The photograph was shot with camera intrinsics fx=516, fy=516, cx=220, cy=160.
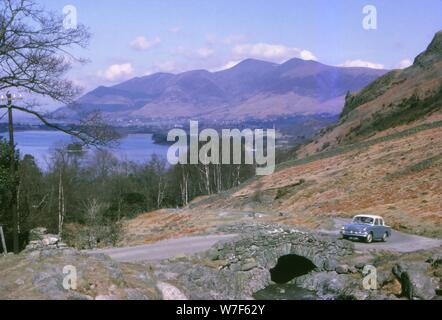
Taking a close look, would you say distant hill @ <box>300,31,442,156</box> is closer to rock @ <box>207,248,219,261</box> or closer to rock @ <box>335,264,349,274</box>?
rock @ <box>335,264,349,274</box>

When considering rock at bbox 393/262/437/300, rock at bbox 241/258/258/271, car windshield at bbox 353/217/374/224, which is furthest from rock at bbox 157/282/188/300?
car windshield at bbox 353/217/374/224

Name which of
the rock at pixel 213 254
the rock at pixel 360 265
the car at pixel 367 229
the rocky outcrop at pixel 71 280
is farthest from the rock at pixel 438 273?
the rocky outcrop at pixel 71 280

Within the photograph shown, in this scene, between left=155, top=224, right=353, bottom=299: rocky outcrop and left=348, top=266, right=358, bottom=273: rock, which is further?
left=348, top=266, right=358, bottom=273: rock

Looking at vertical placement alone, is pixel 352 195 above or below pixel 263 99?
below

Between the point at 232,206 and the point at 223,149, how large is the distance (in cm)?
2966

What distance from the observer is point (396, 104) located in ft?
198

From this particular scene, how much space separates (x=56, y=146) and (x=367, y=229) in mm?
59056

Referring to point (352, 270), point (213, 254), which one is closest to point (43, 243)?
Result: point (213, 254)

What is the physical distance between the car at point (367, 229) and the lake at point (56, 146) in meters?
52.4

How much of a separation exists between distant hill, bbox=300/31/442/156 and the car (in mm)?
28957

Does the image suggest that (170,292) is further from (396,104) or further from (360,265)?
(396,104)

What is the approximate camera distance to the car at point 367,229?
20.0 metres

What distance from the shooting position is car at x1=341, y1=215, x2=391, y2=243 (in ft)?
65.6

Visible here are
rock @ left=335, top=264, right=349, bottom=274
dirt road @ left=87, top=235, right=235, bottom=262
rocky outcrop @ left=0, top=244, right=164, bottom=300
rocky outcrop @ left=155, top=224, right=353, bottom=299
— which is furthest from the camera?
rock @ left=335, top=264, right=349, bottom=274
